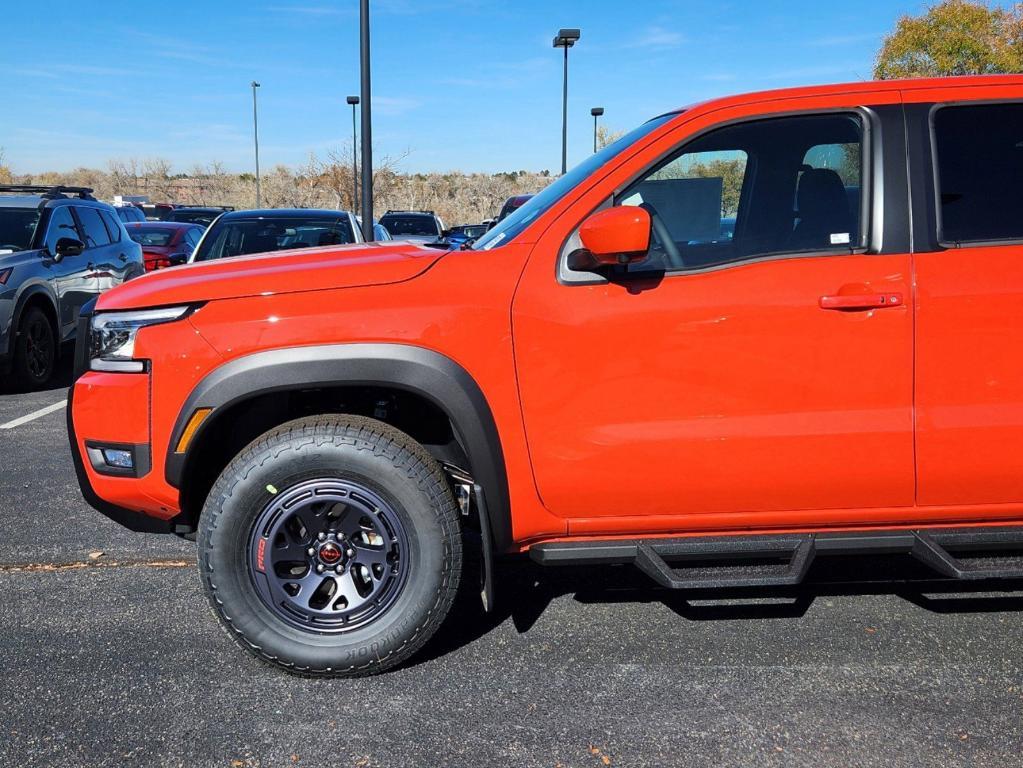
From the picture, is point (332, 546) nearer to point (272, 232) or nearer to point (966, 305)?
point (966, 305)

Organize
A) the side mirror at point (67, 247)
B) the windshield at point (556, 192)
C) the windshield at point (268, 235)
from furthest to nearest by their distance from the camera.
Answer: the side mirror at point (67, 247)
the windshield at point (268, 235)
the windshield at point (556, 192)

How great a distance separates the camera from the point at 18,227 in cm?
896

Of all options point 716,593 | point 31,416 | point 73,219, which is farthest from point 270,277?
point 73,219

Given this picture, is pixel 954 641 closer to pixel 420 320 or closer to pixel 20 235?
pixel 420 320

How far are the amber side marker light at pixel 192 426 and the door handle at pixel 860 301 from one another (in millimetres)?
2054

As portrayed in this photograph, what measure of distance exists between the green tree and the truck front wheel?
2856cm

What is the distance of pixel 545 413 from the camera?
3.07 m

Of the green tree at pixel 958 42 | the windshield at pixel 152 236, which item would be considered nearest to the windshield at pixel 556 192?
the windshield at pixel 152 236

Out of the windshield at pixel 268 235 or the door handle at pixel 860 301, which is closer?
the door handle at pixel 860 301

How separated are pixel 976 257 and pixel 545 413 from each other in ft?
5.04

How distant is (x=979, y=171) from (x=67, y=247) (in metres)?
8.27

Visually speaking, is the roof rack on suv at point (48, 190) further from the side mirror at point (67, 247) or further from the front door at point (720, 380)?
the front door at point (720, 380)

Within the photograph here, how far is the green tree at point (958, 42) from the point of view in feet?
89.5

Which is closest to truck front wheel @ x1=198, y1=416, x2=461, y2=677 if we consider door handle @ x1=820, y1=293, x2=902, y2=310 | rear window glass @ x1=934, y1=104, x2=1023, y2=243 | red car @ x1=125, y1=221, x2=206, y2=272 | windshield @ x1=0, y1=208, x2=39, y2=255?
door handle @ x1=820, y1=293, x2=902, y2=310
